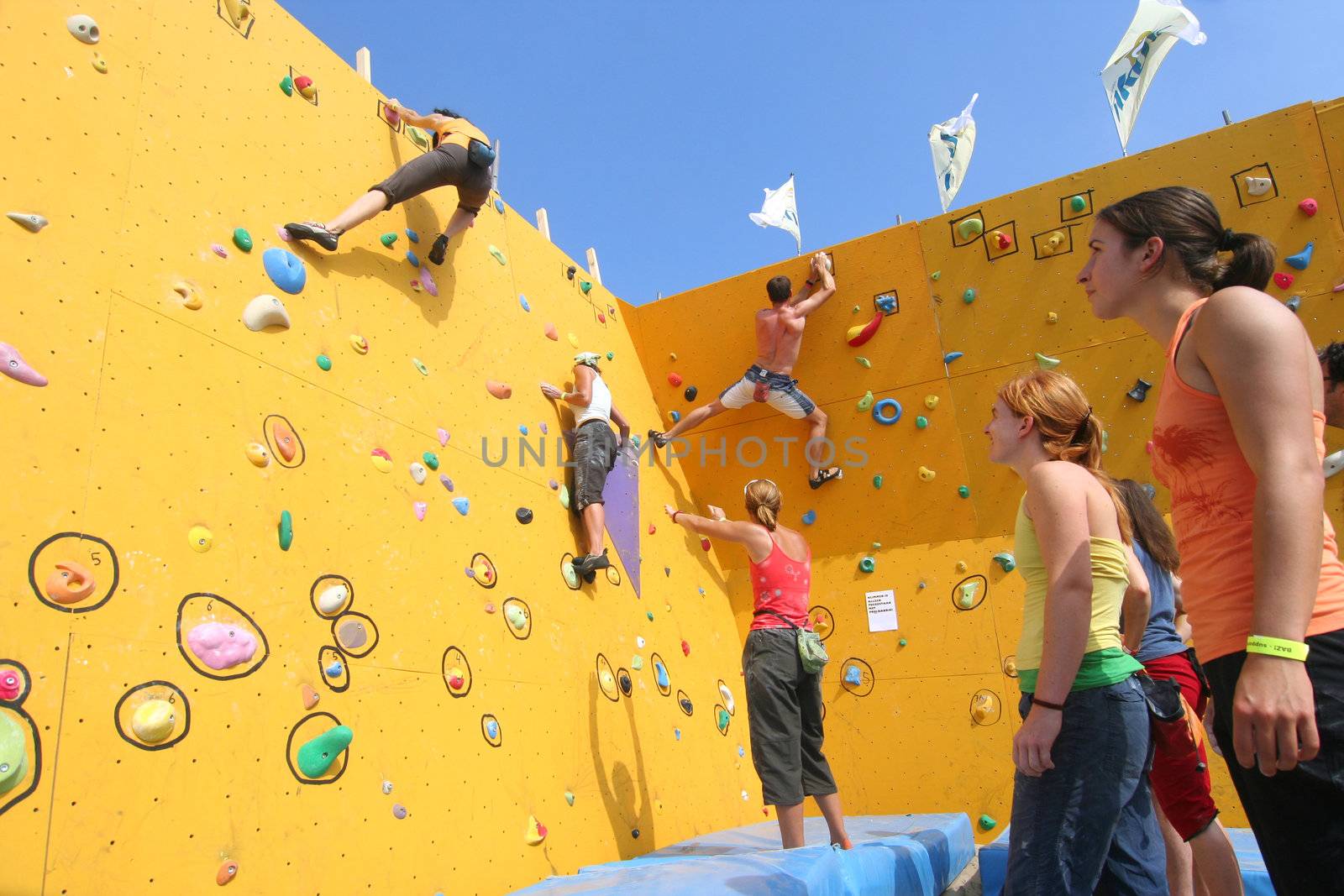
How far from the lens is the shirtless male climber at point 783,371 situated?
5.00 meters

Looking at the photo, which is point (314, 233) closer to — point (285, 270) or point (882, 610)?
point (285, 270)

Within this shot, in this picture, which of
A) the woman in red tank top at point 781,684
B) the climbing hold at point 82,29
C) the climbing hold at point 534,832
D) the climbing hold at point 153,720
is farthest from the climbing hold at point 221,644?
the climbing hold at point 82,29

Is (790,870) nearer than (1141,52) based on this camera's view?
Yes

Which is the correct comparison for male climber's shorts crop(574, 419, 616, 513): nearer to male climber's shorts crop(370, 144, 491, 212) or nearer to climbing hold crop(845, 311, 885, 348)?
male climber's shorts crop(370, 144, 491, 212)

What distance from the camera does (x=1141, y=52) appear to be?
4.78 meters

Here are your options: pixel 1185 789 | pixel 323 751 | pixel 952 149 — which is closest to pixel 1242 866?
pixel 1185 789

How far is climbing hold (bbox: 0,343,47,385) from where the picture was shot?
1.90 metres

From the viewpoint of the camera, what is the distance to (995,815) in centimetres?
403

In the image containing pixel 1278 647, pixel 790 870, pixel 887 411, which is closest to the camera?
pixel 1278 647

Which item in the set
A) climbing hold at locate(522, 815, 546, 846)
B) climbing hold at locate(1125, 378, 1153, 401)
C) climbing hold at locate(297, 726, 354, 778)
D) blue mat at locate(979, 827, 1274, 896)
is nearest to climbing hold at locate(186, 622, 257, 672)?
climbing hold at locate(297, 726, 354, 778)

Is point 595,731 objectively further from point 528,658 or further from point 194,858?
point 194,858

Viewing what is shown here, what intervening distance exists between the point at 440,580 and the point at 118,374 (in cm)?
113

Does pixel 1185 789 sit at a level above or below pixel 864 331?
below

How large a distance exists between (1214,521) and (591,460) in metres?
3.03
